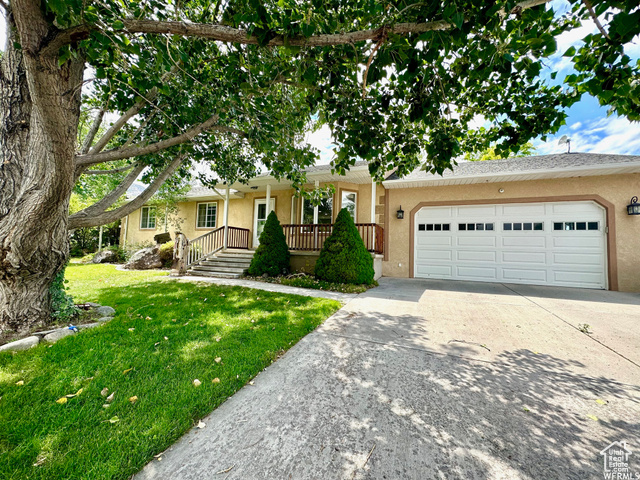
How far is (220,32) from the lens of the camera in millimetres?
2283

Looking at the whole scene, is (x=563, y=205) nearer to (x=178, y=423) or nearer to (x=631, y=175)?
(x=631, y=175)

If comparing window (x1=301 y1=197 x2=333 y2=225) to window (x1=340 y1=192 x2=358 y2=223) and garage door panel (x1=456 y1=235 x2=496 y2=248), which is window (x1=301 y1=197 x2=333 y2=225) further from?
garage door panel (x1=456 y1=235 x2=496 y2=248)

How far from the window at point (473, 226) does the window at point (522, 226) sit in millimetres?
417

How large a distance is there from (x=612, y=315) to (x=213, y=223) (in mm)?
13263

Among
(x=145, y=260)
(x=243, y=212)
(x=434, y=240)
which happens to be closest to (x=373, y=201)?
(x=434, y=240)

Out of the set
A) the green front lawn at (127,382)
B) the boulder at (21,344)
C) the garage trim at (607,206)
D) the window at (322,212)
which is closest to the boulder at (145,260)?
the window at (322,212)

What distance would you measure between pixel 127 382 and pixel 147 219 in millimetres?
14417

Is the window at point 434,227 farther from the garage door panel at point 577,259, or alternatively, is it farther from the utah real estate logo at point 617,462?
the utah real estate logo at point 617,462

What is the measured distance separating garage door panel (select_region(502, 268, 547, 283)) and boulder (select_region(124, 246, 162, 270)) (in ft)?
42.8

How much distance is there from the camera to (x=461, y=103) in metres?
3.60

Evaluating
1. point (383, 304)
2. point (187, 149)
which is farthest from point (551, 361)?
point (187, 149)

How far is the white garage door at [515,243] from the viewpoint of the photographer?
276 inches

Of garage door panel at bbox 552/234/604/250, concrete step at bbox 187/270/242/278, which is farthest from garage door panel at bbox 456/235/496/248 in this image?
concrete step at bbox 187/270/242/278

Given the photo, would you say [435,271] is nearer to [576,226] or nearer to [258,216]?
[576,226]
